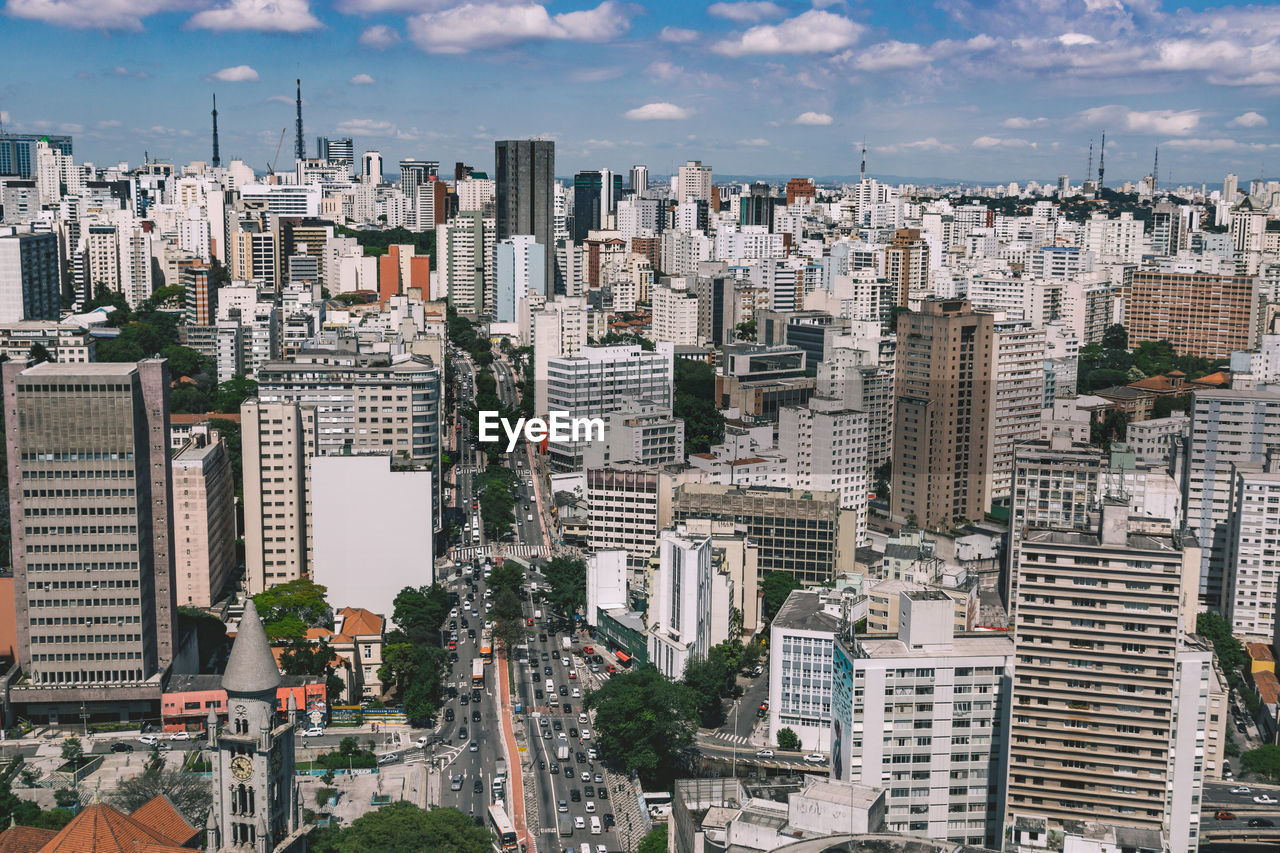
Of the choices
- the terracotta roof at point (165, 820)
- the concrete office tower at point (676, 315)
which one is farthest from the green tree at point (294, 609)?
the concrete office tower at point (676, 315)

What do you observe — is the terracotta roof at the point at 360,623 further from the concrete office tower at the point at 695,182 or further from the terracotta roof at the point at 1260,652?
the concrete office tower at the point at 695,182

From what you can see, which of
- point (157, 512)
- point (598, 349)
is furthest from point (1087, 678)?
point (598, 349)

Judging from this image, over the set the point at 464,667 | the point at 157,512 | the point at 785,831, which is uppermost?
the point at 157,512

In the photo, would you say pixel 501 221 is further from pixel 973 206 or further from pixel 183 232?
pixel 973 206

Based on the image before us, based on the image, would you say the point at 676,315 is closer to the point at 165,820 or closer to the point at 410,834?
the point at 410,834

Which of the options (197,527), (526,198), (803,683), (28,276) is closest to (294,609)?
(197,527)

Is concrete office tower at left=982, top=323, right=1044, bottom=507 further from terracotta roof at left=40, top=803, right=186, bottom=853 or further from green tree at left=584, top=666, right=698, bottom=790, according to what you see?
terracotta roof at left=40, top=803, right=186, bottom=853
